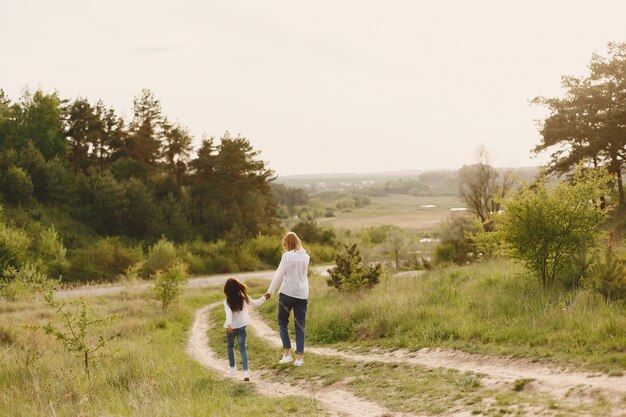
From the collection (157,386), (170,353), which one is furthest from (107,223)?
(157,386)

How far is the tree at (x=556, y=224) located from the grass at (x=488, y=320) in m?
0.75

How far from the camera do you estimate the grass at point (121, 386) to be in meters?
7.42

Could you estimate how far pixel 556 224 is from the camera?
506 inches

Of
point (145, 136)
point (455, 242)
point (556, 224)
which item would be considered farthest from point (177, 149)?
point (556, 224)

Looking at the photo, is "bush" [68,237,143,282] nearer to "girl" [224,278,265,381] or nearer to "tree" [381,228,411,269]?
"tree" [381,228,411,269]

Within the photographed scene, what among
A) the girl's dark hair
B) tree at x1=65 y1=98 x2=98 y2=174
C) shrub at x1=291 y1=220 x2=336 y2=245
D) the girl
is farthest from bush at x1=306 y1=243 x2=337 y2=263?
the girl's dark hair

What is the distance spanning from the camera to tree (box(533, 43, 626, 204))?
2733 cm

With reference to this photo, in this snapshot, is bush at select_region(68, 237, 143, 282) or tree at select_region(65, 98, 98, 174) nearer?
bush at select_region(68, 237, 143, 282)

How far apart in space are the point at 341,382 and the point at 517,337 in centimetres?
362

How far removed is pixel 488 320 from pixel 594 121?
68.4 ft

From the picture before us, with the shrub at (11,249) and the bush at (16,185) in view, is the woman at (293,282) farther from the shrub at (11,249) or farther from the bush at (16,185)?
the bush at (16,185)

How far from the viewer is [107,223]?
4612 centimetres

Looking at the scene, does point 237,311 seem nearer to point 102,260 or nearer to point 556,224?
point 556,224

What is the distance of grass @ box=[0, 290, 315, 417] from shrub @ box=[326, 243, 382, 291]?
632cm
